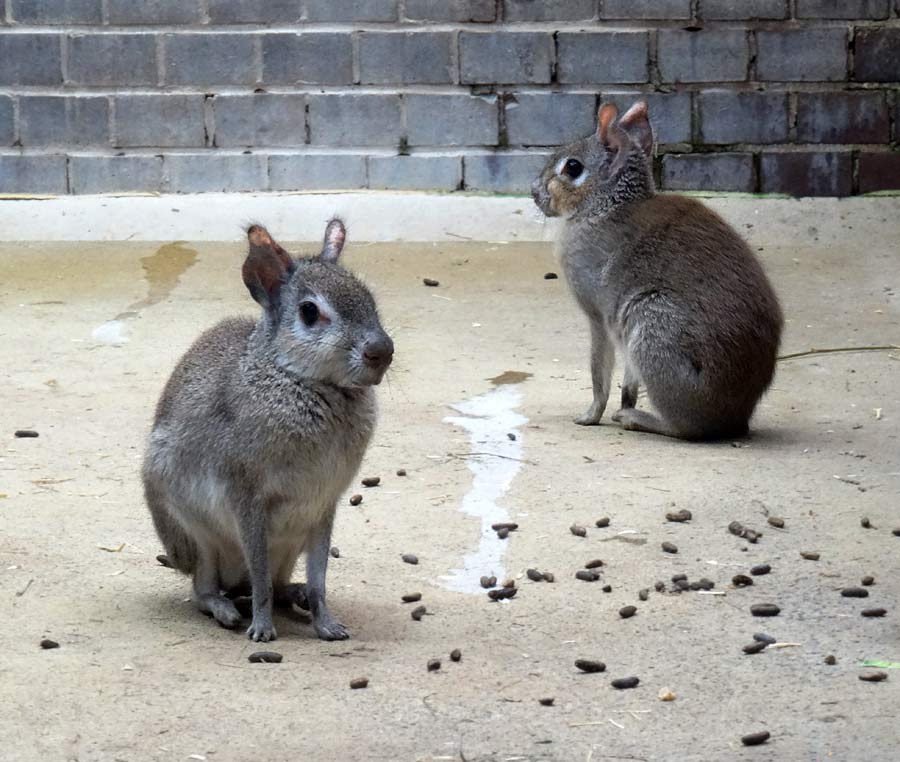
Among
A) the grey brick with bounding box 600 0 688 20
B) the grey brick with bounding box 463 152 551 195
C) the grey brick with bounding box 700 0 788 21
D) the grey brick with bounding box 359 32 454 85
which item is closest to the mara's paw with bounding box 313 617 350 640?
the grey brick with bounding box 463 152 551 195

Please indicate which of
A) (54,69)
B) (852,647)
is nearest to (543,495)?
(852,647)

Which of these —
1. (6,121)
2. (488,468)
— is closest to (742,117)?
(6,121)

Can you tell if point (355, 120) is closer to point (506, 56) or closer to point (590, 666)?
point (506, 56)

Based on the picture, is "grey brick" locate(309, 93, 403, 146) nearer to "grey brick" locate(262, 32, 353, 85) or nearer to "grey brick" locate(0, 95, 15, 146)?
"grey brick" locate(262, 32, 353, 85)

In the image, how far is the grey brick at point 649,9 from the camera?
11109 mm

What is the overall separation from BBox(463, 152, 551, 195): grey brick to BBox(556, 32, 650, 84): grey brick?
648 millimetres

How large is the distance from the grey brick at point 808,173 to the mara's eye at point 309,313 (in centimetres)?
717

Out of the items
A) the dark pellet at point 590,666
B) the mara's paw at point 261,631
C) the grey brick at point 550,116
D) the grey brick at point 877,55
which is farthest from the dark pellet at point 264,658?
the grey brick at point 877,55

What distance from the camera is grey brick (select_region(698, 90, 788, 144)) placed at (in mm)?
11156

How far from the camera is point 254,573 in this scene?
4672 millimetres

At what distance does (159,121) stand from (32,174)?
3.11 ft

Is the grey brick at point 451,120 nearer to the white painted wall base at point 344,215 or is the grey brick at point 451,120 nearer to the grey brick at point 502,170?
the grey brick at point 502,170

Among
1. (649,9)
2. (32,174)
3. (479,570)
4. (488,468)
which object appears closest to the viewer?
(479,570)

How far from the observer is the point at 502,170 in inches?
445
